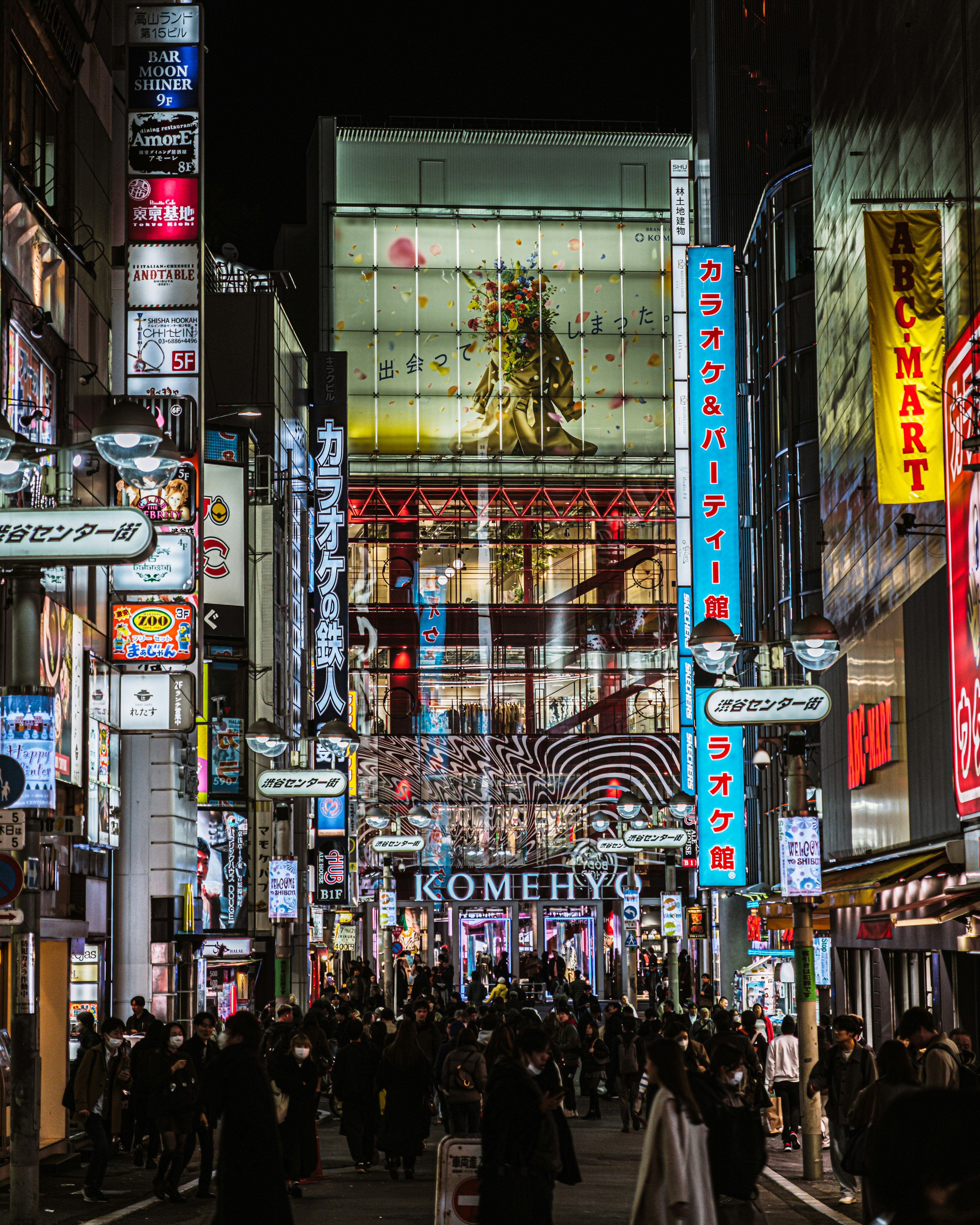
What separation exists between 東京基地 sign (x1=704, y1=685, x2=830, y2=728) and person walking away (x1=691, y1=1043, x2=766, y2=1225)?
8.84m

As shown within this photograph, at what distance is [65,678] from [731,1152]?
45.3ft

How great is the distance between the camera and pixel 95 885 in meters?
23.7

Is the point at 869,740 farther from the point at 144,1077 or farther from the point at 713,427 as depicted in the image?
the point at 144,1077

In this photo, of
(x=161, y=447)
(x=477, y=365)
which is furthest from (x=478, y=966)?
(x=161, y=447)

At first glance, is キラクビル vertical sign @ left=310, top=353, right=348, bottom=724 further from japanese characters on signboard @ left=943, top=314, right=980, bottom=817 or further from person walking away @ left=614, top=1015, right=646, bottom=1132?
japanese characters on signboard @ left=943, top=314, right=980, bottom=817

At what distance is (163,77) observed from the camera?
26.8m

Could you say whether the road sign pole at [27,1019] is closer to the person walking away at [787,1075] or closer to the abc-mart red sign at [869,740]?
the person walking away at [787,1075]

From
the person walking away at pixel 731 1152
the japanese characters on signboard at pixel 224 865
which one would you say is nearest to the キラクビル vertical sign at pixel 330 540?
the japanese characters on signboard at pixel 224 865

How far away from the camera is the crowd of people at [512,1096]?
887 cm

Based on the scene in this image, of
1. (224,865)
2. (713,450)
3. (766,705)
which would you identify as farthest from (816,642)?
(224,865)

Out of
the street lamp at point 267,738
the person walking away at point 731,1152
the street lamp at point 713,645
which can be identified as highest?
the street lamp at point 713,645

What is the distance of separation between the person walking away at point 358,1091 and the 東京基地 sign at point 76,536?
25.2 ft

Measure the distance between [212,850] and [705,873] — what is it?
10.9 metres

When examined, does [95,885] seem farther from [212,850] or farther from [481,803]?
[481,803]
